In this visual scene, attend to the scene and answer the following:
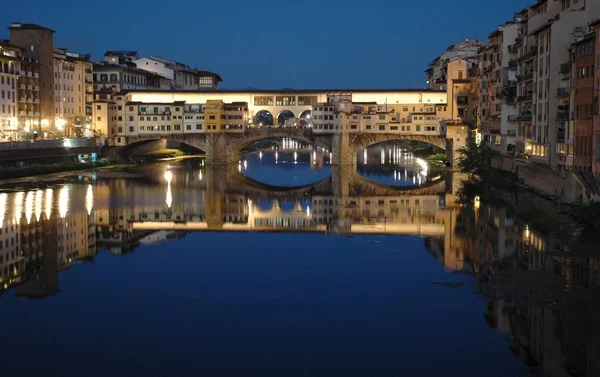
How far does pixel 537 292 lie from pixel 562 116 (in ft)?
42.2

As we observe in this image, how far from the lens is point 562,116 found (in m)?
25.9

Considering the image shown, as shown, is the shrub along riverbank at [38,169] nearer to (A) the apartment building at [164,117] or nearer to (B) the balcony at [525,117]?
(A) the apartment building at [164,117]

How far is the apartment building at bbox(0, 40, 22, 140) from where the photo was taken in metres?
44.9

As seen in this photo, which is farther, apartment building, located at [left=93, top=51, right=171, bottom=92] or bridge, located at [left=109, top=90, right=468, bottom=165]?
apartment building, located at [left=93, top=51, right=171, bottom=92]

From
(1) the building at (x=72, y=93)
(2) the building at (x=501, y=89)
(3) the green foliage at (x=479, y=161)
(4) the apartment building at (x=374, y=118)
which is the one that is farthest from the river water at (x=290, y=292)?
(1) the building at (x=72, y=93)

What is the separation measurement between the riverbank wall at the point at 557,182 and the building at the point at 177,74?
1769 inches

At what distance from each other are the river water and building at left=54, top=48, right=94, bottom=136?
25.8 m

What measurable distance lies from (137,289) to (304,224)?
33.4ft

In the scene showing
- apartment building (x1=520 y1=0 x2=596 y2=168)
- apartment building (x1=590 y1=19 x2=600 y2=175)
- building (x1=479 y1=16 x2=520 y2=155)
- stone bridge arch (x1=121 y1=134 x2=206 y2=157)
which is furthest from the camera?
stone bridge arch (x1=121 y1=134 x2=206 y2=157)

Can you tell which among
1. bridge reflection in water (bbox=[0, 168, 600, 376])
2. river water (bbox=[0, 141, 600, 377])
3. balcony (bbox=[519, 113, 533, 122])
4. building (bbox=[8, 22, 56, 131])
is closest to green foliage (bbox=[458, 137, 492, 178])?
A: bridge reflection in water (bbox=[0, 168, 600, 376])

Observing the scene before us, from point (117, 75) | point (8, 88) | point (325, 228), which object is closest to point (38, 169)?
point (8, 88)

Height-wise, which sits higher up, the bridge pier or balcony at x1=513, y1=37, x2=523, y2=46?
balcony at x1=513, y1=37, x2=523, y2=46

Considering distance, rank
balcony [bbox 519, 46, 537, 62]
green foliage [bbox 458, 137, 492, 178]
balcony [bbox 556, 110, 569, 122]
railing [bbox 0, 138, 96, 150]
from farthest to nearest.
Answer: railing [bbox 0, 138, 96, 150]
green foliage [bbox 458, 137, 492, 178]
balcony [bbox 519, 46, 537, 62]
balcony [bbox 556, 110, 569, 122]

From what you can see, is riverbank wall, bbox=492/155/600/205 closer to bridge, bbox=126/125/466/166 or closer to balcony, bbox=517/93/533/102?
balcony, bbox=517/93/533/102
